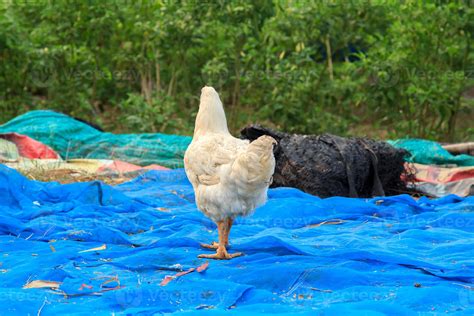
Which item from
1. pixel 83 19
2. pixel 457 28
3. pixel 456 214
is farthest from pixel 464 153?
pixel 83 19

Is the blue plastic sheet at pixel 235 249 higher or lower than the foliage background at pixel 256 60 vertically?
lower

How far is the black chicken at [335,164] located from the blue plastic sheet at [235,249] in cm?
41

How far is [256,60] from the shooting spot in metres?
11.2

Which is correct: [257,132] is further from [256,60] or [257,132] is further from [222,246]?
[256,60]

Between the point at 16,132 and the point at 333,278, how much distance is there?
5.81 m

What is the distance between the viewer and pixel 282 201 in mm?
6402

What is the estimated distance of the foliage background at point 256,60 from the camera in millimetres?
10617

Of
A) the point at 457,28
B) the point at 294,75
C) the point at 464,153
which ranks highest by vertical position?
the point at 457,28

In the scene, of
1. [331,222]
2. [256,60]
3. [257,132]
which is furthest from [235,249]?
[256,60]

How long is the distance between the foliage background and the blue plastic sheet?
4.09 metres

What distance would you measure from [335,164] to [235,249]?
2.34 m

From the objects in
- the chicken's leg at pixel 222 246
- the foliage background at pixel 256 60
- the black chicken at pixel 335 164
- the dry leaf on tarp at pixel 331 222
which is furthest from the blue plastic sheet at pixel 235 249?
the foliage background at pixel 256 60

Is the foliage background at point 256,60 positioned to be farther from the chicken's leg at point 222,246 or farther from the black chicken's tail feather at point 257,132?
the chicken's leg at point 222,246

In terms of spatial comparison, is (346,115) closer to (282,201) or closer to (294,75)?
(294,75)
